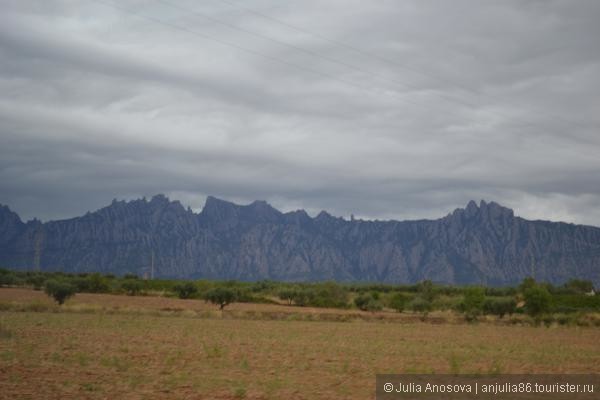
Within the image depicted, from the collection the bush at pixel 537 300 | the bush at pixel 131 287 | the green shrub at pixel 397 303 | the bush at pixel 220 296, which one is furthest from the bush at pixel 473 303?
the bush at pixel 131 287

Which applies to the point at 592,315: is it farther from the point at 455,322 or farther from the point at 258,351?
the point at 258,351

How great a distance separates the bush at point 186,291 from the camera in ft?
355

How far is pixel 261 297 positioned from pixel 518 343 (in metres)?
68.6

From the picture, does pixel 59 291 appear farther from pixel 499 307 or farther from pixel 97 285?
pixel 499 307

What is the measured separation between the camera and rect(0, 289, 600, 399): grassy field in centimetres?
2270

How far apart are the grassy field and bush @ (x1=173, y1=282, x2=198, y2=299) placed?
175 ft

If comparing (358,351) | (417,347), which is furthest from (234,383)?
(417,347)

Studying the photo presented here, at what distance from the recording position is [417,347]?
4066cm

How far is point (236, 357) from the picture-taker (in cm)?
3262

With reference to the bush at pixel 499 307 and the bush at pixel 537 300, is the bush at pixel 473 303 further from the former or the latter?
the bush at pixel 537 300

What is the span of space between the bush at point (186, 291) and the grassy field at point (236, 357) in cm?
5332

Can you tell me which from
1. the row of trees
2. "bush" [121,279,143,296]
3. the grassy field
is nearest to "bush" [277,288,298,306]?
the row of trees

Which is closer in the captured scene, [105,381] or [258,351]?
[105,381]

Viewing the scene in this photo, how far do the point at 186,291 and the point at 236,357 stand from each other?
77.7 meters
